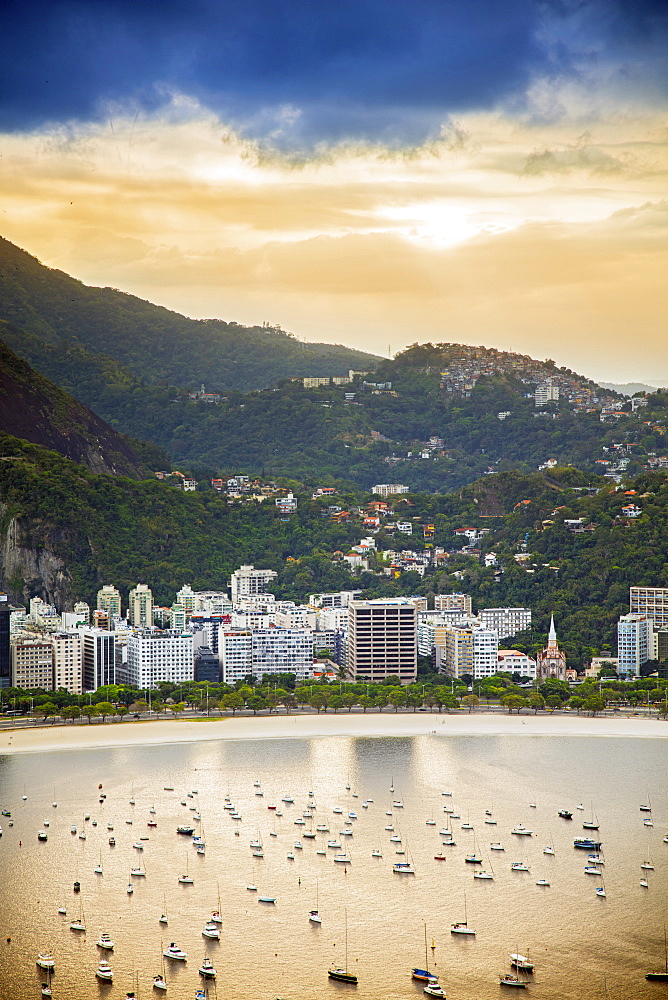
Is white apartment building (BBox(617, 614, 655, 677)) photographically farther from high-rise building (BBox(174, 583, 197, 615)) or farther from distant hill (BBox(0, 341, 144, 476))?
distant hill (BBox(0, 341, 144, 476))

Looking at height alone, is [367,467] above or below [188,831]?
above

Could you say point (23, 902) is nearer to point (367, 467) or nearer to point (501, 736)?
point (501, 736)

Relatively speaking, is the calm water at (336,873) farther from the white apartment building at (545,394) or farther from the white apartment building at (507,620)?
the white apartment building at (545,394)

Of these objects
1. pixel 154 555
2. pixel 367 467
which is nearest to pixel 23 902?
pixel 154 555

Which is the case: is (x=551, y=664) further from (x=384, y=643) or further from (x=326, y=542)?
(x=326, y=542)

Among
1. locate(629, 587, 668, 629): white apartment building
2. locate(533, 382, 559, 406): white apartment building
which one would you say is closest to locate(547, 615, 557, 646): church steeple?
locate(629, 587, 668, 629): white apartment building

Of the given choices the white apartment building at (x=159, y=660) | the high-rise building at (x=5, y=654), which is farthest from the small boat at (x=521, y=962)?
the high-rise building at (x=5, y=654)

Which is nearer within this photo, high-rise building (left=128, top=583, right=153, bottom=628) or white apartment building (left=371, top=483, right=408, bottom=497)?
high-rise building (left=128, top=583, right=153, bottom=628)
